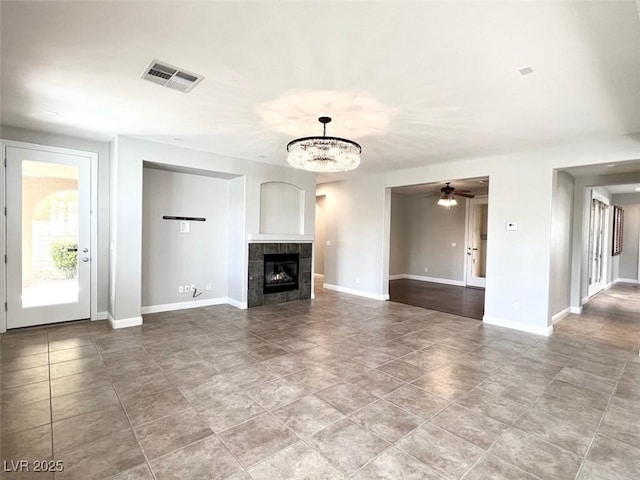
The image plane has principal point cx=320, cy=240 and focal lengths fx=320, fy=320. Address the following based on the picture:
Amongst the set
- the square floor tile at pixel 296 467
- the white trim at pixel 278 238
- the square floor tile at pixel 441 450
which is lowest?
the square floor tile at pixel 441 450

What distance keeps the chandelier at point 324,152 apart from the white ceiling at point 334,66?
1.07 ft

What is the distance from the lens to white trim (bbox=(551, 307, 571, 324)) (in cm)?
530

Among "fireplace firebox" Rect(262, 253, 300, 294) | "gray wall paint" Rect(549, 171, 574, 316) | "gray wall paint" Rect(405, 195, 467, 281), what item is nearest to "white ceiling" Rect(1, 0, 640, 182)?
"gray wall paint" Rect(549, 171, 574, 316)

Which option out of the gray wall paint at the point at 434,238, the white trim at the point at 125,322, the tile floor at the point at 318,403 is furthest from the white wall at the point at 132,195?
the gray wall paint at the point at 434,238

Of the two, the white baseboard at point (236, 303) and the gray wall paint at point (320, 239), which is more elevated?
the gray wall paint at point (320, 239)

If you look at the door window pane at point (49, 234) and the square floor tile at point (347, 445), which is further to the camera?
the door window pane at point (49, 234)

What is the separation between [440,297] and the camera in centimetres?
740

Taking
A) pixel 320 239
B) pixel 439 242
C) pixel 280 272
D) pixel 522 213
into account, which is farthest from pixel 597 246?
pixel 280 272

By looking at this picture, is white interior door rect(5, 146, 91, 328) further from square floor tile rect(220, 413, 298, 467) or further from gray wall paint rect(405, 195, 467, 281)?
gray wall paint rect(405, 195, 467, 281)

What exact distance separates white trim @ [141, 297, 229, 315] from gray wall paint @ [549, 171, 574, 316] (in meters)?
5.59

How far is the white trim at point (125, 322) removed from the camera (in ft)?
15.0

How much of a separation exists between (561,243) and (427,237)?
15.8 ft

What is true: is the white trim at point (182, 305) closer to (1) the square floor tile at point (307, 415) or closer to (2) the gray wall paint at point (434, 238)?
(1) the square floor tile at point (307, 415)

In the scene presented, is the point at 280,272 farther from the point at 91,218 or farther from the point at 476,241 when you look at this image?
the point at 476,241
